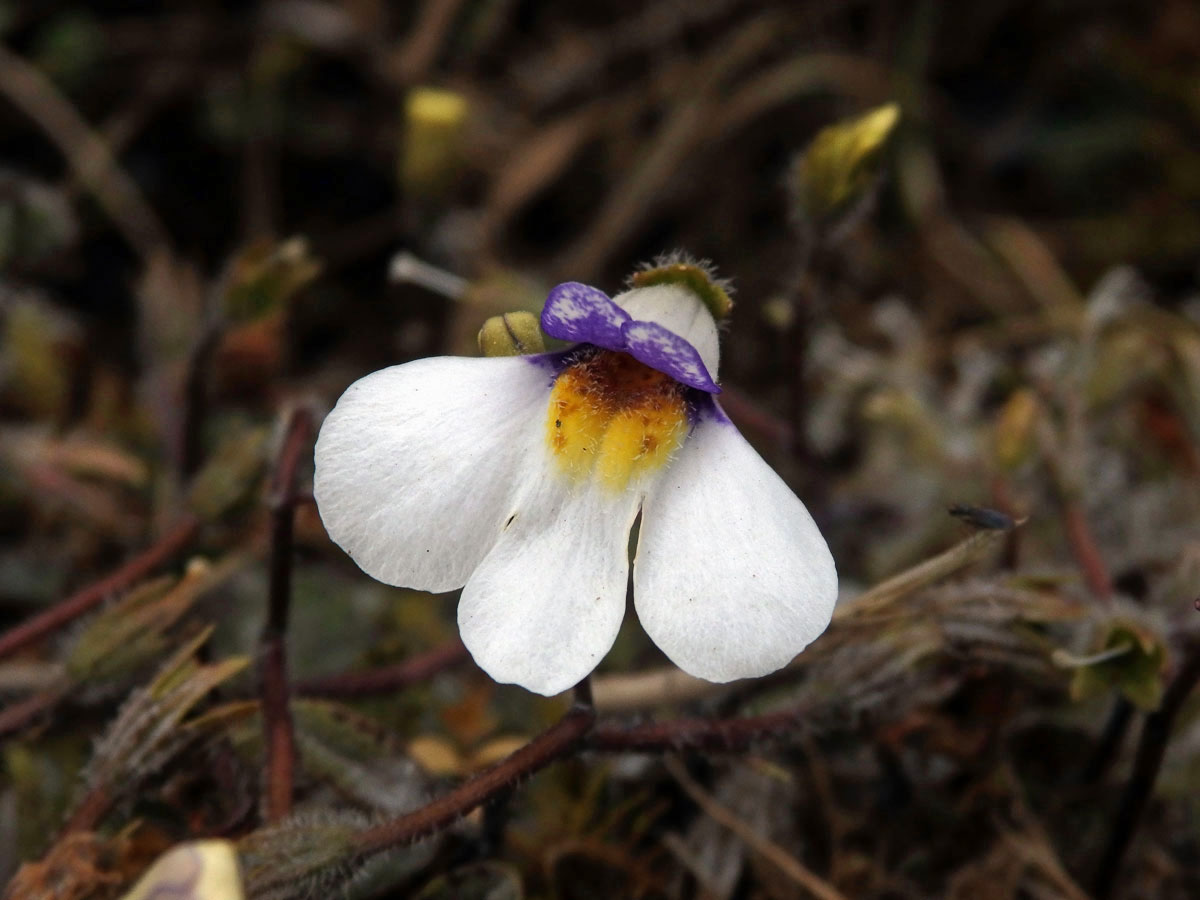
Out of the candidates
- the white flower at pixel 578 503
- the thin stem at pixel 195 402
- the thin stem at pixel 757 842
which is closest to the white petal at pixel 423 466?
the white flower at pixel 578 503

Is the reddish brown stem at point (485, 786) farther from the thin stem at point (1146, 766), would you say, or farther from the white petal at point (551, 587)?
the thin stem at point (1146, 766)

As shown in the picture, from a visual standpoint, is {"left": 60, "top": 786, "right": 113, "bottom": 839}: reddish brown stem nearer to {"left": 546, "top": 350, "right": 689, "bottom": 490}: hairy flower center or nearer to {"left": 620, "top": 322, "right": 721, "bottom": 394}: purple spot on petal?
{"left": 546, "top": 350, "right": 689, "bottom": 490}: hairy flower center

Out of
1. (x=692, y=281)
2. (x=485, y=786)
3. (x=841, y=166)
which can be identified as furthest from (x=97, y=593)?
(x=841, y=166)

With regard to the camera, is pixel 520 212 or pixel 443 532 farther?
pixel 520 212

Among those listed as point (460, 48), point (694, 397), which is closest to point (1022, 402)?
point (694, 397)

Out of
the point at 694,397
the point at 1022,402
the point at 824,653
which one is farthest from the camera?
the point at 1022,402

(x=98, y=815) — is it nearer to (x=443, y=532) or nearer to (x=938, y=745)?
(x=443, y=532)

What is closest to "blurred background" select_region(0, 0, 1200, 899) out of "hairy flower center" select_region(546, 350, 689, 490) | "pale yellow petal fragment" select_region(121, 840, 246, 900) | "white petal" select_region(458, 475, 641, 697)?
"hairy flower center" select_region(546, 350, 689, 490)
